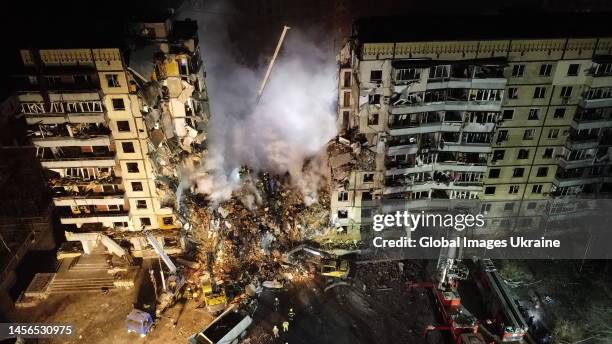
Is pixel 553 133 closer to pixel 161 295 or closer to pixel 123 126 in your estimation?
pixel 123 126

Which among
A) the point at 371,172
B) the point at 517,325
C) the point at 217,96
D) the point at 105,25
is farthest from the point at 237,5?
the point at 517,325

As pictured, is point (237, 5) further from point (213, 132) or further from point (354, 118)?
point (354, 118)

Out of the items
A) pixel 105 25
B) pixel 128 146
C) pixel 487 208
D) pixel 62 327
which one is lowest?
pixel 62 327

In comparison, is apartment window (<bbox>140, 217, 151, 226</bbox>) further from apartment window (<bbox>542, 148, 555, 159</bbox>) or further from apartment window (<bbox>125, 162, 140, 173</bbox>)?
apartment window (<bbox>542, 148, 555, 159</bbox>)

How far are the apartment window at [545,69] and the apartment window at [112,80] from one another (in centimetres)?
3983

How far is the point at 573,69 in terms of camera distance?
4419 centimetres

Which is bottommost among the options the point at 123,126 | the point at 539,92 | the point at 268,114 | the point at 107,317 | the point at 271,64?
the point at 107,317

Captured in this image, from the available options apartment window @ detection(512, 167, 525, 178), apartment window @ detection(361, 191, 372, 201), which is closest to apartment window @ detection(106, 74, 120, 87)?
apartment window @ detection(361, 191, 372, 201)

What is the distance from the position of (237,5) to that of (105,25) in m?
27.6

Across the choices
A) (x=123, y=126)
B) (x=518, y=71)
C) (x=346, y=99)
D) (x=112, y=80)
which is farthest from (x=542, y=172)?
(x=112, y=80)

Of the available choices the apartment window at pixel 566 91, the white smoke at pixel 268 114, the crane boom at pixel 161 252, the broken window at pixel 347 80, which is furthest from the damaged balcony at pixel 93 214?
the apartment window at pixel 566 91

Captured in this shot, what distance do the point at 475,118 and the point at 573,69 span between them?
9.96 meters

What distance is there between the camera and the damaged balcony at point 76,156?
45.9 m

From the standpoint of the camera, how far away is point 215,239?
53156 millimetres
